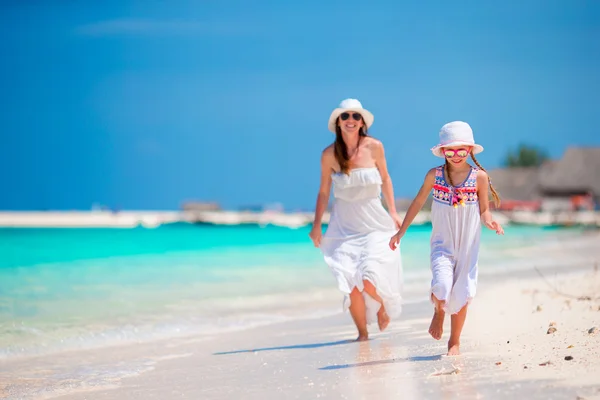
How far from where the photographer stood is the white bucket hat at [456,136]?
224 inches

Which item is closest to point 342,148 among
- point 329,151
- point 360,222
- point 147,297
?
point 329,151

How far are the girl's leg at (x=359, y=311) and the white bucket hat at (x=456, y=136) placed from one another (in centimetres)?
186

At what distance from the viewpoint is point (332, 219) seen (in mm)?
7441

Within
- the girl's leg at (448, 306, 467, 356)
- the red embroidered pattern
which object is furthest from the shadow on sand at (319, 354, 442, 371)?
the red embroidered pattern

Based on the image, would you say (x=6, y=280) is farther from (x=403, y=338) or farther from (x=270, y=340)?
(x=403, y=338)

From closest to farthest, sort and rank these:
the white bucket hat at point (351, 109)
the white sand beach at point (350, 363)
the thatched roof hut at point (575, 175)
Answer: the white sand beach at point (350, 363) < the white bucket hat at point (351, 109) < the thatched roof hut at point (575, 175)

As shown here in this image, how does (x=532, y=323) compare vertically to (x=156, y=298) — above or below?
below

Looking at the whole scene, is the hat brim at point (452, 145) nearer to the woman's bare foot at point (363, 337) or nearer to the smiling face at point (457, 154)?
the smiling face at point (457, 154)

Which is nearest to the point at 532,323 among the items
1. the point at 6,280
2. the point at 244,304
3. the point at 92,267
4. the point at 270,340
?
the point at 270,340

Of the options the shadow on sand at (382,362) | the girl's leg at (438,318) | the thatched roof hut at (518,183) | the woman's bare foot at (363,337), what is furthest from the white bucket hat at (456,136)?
the thatched roof hut at (518,183)

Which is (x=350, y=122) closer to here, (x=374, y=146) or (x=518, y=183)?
(x=374, y=146)

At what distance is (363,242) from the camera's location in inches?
285

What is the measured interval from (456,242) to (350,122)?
188cm

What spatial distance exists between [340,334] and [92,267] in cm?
1019
